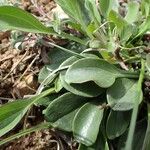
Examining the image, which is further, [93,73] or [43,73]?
[43,73]

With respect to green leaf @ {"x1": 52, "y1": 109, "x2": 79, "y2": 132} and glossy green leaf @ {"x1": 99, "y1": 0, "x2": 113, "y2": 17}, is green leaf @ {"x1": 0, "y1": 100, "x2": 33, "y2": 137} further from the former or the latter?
glossy green leaf @ {"x1": 99, "y1": 0, "x2": 113, "y2": 17}

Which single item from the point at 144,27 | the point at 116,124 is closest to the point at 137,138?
the point at 116,124

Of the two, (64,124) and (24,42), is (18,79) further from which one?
(64,124)

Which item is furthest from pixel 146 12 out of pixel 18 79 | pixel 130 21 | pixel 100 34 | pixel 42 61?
pixel 18 79

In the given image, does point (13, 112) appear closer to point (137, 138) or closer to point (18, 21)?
point (18, 21)

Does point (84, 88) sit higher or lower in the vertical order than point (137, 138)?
higher

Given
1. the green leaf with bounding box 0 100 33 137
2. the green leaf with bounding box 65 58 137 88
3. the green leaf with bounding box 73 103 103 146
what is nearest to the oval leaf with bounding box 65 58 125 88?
the green leaf with bounding box 65 58 137 88
